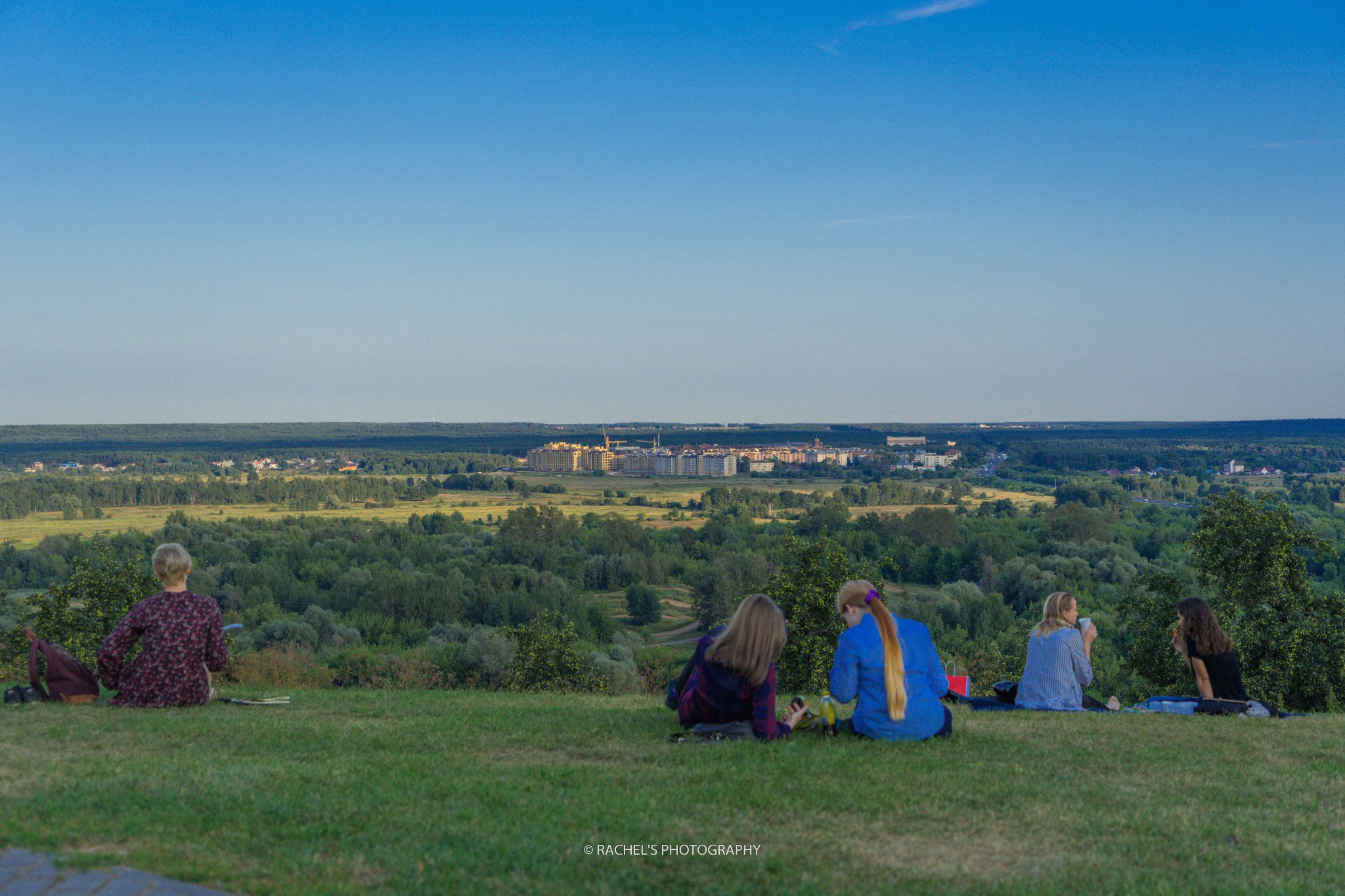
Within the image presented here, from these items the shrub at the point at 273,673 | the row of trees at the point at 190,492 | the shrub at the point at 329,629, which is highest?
the shrub at the point at 273,673

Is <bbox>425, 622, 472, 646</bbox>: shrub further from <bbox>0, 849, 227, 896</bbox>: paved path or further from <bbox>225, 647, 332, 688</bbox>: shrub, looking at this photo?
<bbox>0, 849, 227, 896</bbox>: paved path

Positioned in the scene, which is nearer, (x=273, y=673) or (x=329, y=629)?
(x=273, y=673)

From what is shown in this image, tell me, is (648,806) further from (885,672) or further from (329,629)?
(329,629)

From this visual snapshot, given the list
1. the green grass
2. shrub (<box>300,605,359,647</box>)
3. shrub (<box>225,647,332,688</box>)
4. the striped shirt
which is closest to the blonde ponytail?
the green grass

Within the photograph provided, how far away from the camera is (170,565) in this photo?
9023 mm

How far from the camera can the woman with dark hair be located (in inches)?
423

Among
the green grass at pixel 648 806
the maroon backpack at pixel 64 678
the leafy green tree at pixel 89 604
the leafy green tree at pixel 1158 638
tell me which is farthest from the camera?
the leafy green tree at pixel 1158 638

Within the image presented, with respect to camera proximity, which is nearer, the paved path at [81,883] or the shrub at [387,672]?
the paved path at [81,883]

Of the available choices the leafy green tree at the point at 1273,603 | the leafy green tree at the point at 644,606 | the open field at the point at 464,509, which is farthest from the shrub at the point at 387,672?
the open field at the point at 464,509

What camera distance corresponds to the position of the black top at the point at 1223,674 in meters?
10.8

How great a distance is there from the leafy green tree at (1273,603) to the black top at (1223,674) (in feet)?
30.9

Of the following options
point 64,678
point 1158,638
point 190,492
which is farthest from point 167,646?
point 190,492

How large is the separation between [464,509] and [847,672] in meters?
151

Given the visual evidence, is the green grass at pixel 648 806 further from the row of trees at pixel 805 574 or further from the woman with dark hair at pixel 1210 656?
the row of trees at pixel 805 574
